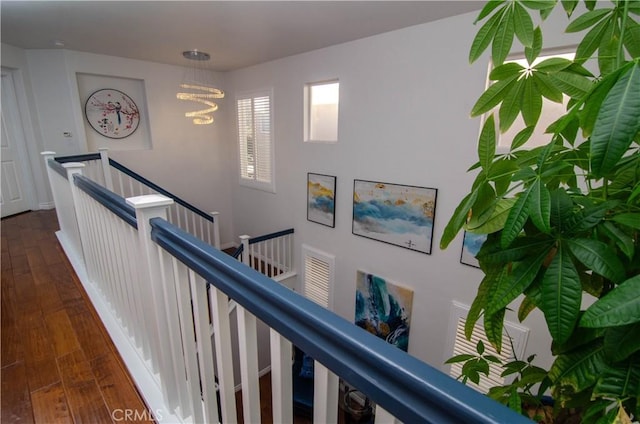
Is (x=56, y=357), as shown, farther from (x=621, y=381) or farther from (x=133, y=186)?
(x=133, y=186)

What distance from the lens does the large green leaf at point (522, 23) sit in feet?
2.19

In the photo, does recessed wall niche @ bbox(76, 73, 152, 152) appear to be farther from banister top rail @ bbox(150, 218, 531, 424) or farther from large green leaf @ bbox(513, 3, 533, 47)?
large green leaf @ bbox(513, 3, 533, 47)

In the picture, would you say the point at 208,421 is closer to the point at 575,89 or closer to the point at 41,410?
the point at 41,410

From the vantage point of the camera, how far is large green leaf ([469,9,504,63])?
2.33 feet

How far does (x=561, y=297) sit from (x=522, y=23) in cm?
61

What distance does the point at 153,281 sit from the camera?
1.07 m

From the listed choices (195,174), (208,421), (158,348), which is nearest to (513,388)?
(208,421)

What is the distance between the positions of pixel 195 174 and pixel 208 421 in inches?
210

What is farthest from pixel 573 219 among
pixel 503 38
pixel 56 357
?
pixel 56 357

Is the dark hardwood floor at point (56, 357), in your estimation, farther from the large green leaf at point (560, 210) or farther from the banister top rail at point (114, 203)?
the large green leaf at point (560, 210)

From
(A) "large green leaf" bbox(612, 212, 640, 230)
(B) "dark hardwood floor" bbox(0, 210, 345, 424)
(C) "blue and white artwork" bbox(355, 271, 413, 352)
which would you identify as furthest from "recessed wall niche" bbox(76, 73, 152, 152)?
(A) "large green leaf" bbox(612, 212, 640, 230)

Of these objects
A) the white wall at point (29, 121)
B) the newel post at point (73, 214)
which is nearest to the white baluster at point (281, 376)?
the newel post at point (73, 214)

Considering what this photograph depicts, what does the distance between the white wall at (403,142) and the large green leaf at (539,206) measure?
2641 millimetres

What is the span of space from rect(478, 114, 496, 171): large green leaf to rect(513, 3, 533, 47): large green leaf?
200 millimetres
